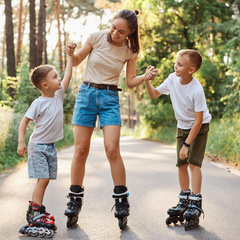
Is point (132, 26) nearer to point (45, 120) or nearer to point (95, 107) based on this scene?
point (95, 107)

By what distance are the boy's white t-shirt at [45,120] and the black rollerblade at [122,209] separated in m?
0.86

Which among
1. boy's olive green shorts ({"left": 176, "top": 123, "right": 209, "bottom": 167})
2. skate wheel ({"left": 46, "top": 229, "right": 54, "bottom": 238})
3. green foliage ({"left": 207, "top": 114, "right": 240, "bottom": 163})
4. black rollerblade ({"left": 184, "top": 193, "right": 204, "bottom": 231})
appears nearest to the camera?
skate wheel ({"left": 46, "top": 229, "right": 54, "bottom": 238})

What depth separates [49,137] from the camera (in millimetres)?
4094

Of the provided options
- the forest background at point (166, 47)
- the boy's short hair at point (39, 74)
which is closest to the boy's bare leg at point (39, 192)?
the boy's short hair at point (39, 74)

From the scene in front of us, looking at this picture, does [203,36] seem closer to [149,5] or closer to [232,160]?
[149,5]

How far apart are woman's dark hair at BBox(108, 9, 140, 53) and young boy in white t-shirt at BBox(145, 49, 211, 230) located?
40cm

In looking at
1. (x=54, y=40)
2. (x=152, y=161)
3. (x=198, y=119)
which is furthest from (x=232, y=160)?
(x=54, y=40)

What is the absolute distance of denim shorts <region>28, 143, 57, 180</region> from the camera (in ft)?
13.1

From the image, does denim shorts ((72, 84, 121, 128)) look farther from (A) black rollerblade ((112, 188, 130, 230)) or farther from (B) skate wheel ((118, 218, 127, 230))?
(B) skate wheel ((118, 218, 127, 230))

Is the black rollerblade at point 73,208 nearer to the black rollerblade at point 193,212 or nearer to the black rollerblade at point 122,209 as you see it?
the black rollerblade at point 122,209

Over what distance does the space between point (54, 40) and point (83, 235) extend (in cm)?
3573

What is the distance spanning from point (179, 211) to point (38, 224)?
138 centimetres

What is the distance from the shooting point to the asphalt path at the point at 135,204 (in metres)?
3.87

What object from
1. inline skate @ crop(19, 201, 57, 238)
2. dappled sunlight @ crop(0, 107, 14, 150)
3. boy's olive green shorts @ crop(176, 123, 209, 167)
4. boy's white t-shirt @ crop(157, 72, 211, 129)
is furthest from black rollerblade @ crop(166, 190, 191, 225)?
dappled sunlight @ crop(0, 107, 14, 150)
